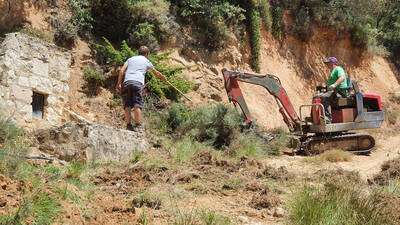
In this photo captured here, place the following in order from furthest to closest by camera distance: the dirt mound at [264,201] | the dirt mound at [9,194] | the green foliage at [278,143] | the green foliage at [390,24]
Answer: the green foliage at [390,24]
the green foliage at [278,143]
the dirt mound at [264,201]
the dirt mound at [9,194]

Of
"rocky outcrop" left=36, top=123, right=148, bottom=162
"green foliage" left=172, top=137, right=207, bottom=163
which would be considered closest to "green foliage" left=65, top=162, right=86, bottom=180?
"rocky outcrop" left=36, top=123, right=148, bottom=162

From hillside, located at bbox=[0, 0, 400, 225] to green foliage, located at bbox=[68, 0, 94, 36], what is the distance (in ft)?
0.14

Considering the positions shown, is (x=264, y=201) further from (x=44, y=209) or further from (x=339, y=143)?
(x=339, y=143)

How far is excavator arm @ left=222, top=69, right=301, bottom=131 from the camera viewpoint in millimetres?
12141

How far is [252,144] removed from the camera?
11.0 m

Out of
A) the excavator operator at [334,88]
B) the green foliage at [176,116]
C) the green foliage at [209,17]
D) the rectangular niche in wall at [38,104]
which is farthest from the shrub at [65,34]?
the excavator operator at [334,88]

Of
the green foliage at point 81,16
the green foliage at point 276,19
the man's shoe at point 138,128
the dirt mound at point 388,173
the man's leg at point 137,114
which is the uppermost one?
the green foliage at point 276,19

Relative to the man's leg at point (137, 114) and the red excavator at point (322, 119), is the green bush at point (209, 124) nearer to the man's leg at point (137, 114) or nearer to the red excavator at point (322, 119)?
the red excavator at point (322, 119)

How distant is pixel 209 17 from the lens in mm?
16406

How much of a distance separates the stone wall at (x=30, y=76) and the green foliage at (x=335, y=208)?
17.5ft

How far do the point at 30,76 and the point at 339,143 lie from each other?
6.46 m

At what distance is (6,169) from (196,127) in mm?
6266

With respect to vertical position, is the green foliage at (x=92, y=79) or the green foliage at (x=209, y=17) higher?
the green foliage at (x=209, y=17)

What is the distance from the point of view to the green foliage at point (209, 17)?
1631 centimetres
